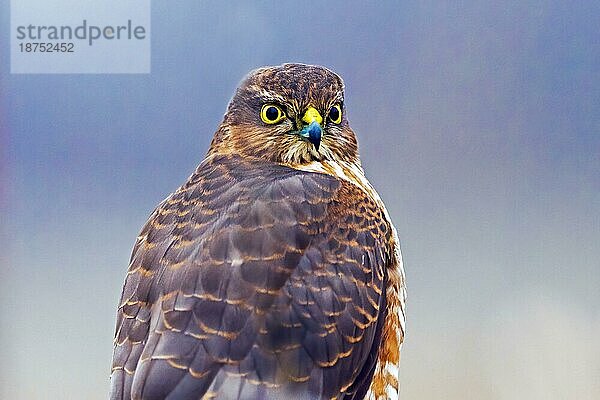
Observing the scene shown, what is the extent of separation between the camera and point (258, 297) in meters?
1.53

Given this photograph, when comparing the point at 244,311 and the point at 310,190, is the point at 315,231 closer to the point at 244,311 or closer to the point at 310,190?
the point at 310,190

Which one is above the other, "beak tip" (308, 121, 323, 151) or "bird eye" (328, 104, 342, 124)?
"bird eye" (328, 104, 342, 124)

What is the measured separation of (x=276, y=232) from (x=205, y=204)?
0.73 feet

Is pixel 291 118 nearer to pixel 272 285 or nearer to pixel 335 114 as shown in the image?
pixel 335 114

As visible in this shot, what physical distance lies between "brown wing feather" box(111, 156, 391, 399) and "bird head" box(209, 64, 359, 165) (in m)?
0.18

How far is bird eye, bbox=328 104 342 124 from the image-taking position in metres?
1.91

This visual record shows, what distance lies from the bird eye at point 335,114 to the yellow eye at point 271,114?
12 centimetres

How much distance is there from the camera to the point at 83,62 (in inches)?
98.5
